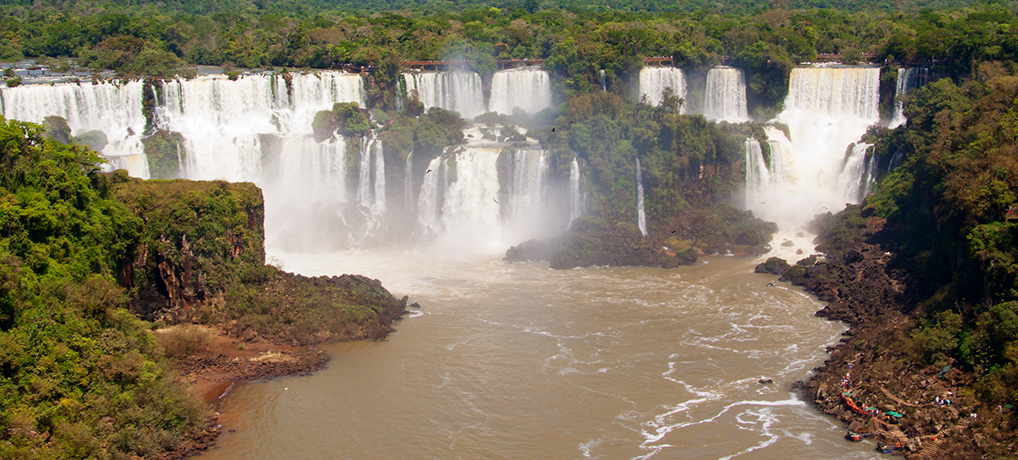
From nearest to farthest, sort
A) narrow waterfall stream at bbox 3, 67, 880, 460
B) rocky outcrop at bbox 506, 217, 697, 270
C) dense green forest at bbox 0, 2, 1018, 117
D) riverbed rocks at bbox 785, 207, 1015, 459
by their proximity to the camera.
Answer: riverbed rocks at bbox 785, 207, 1015, 459
narrow waterfall stream at bbox 3, 67, 880, 460
rocky outcrop at bbox 506, 217, 697, 270
dense green forest at bbox 0, 2, 1018, 117

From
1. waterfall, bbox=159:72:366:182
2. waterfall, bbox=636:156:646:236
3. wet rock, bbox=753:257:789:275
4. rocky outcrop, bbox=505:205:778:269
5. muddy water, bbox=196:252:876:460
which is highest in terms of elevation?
waterfall, bbox=159:72:366:182

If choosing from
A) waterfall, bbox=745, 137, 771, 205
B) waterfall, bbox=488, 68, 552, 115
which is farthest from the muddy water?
waterfall, bbox=488, 68, 552, 115

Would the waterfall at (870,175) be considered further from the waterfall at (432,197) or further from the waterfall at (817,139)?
the waterfall at (432,197)

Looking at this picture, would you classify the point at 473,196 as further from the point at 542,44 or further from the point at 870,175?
the point at 870,175

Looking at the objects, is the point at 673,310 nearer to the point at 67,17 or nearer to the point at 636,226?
the point at 636,226

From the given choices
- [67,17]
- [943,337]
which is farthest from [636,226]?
[67,17]

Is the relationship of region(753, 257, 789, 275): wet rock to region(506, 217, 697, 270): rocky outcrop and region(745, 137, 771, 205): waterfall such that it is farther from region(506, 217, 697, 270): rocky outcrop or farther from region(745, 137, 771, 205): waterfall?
region(745, 137, 771, 205): waterfall
